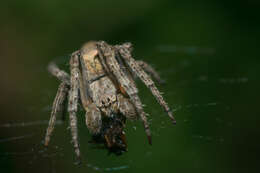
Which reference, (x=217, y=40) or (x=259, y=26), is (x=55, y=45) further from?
(x=259, y=26)

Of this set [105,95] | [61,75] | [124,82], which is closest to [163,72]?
[61,75]

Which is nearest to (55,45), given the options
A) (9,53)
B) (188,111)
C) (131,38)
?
(9,53)

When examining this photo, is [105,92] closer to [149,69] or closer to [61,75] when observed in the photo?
[61,75]

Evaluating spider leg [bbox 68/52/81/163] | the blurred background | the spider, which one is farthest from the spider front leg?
the blurred background

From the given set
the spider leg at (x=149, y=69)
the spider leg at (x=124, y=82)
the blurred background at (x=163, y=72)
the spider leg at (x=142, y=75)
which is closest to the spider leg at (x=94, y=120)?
the spider leg at (x=124, y=82)

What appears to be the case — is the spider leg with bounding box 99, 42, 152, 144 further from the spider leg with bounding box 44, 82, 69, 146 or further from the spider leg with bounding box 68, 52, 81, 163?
the spider leg with bounding box 44, 82, 69, 146
